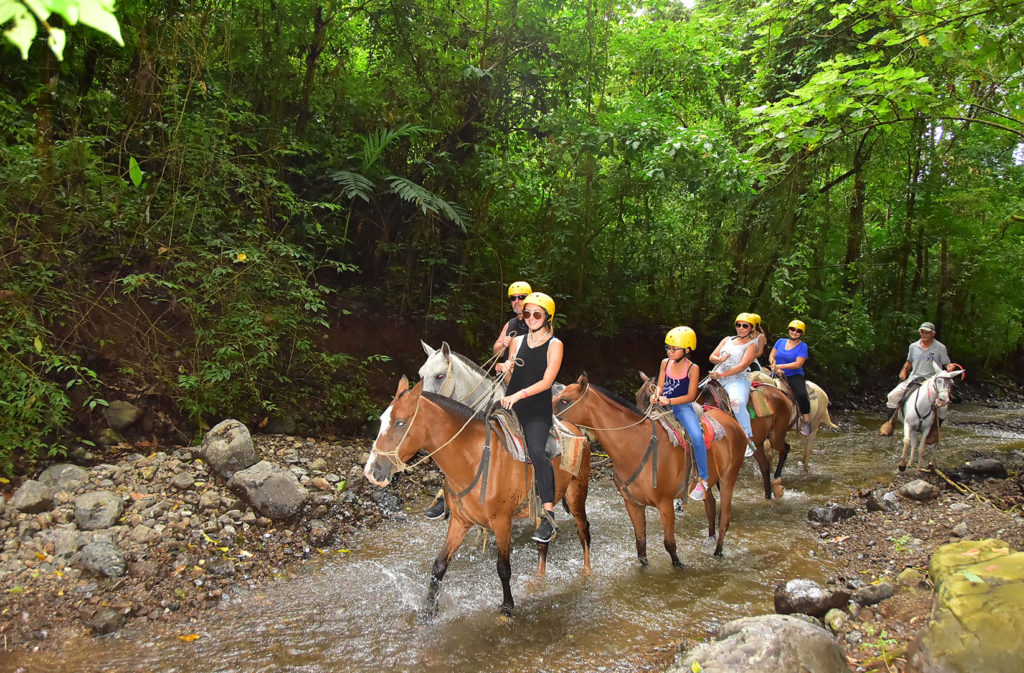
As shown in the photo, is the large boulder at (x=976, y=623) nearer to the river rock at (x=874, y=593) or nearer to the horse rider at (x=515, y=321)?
the river rock at (x=874, y=593)

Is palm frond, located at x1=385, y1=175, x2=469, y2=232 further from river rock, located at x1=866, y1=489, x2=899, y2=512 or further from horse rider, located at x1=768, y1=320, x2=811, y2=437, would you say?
river rock, located at x1=866, y1=489, x2=899, y2=512

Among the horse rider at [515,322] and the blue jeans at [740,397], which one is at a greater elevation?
the horse rider at [515,322]

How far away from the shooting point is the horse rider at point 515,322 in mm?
6691

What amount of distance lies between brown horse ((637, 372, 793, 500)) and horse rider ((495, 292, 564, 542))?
207cm

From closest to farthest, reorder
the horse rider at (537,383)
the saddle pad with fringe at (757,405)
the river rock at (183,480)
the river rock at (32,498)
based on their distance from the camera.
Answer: the horse rider at (537,383) → the river rock at (32,498) → the river rock at (183,480) → the saddle pad with fringe at (757,405)

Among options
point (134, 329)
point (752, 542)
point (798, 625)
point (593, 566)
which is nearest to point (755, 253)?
point (752, 542)

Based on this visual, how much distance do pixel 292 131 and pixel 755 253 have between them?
10597mm

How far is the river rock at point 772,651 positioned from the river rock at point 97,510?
4998 millimetres

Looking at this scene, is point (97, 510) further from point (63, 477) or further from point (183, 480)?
point (183, 480)

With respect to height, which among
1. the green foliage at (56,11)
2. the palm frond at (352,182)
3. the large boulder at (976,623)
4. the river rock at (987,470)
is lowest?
the river rock at (987,470)

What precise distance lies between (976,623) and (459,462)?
11.4 feet

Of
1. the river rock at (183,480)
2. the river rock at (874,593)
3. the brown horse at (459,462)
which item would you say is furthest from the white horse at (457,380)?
the river rock at (874,593)

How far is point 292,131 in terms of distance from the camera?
9.32 metres

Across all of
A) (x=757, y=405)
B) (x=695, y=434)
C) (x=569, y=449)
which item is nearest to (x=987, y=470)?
(x=757, y=405)
